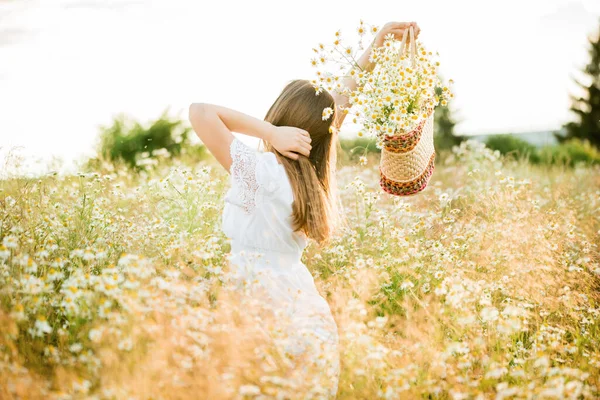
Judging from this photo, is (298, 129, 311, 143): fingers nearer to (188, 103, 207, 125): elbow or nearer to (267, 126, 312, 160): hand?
(267, 126, 312, 160): hand

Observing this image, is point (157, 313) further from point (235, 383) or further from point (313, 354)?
point (313, 354)

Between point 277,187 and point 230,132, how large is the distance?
0.44 metres

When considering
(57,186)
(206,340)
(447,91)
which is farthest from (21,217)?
(447,91)

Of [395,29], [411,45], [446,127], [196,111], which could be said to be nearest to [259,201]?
[196,111]

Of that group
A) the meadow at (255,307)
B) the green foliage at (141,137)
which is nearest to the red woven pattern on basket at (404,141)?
the meadow at (255,307)

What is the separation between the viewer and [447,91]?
3223 millimetres

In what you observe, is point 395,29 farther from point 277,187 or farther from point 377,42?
point 277,187

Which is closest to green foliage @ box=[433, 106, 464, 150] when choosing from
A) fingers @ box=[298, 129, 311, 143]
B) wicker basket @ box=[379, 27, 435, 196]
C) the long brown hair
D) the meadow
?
the meadow

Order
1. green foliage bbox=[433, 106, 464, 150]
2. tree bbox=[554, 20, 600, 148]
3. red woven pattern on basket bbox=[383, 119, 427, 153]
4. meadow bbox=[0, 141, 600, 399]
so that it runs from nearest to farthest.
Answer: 1. meadow bbox=[0, 141, 600, 399]
2. red woven pattern on basket bbox=[383, 119, 427, 153]
3. green foliage bbox=[433, 106, 464, 150]
4. tree bbox=[554, 20, 600, 148]

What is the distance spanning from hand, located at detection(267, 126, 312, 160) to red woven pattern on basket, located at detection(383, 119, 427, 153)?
0.49 meters

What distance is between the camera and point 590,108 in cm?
3566

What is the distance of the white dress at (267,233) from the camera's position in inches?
109

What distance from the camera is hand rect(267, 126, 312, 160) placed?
2.90 m

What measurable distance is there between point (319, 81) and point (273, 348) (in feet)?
5.14
